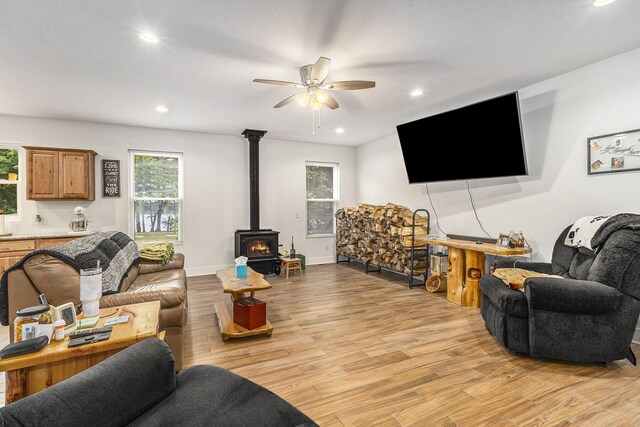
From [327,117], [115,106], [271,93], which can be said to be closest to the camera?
[271,93]

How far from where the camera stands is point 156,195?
5535 mm

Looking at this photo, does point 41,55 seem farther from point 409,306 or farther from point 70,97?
point 409,306

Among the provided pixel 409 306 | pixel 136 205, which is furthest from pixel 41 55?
pixel 409 306

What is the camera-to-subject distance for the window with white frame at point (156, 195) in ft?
17.7

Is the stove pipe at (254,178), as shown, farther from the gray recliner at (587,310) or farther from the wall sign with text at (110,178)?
the gray recliner at (587,310)

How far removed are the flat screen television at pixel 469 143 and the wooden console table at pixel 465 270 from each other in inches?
35.1

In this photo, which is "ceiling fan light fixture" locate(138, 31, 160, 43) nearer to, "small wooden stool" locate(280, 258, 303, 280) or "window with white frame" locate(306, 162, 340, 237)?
"small wooden stool" locate(280, 258, 303, 280)

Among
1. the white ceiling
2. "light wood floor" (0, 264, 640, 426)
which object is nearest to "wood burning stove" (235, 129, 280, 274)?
the white ceiling

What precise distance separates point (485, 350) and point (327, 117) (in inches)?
147

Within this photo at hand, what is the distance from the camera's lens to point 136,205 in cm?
542

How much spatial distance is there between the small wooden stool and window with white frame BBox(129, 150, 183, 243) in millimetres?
1932

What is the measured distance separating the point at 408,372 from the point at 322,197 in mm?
4986

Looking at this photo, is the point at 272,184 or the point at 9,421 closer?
the point at 9,421

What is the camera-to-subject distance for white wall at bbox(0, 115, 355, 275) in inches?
188
